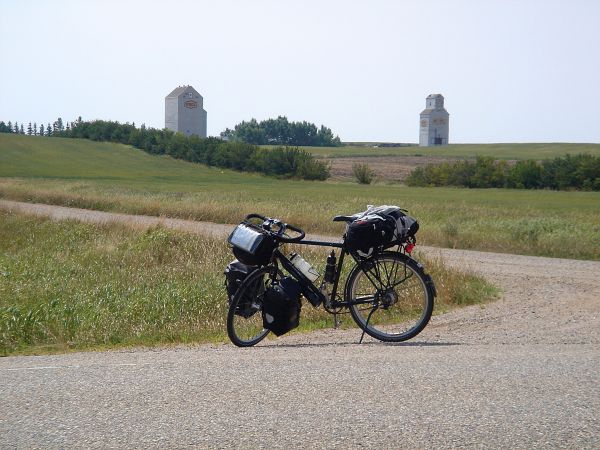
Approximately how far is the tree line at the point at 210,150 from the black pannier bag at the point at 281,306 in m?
90.8

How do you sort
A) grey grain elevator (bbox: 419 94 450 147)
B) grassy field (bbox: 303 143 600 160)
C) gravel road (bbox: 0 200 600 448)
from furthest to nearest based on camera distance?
grey grain elevator (bbox: 419 94 450 147) → grassy field (bbox: 303 143 600 160) → gravel road (bbox: 0 200 600 448)

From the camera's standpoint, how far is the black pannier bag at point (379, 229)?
846 centimetres

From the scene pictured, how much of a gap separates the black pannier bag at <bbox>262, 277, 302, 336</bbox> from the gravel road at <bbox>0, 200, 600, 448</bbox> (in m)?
0.30

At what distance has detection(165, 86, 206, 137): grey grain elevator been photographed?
5827 inches

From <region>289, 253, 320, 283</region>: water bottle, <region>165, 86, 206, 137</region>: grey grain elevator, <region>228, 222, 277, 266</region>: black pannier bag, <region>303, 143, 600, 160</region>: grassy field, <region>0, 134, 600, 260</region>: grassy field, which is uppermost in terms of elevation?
<region>165, 86, 206, 137</region>: grey grain elevator

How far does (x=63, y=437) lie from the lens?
512 centimetres

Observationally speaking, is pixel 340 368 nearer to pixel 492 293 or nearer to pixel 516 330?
pixel 516 330

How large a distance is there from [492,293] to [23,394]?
31.7 feet

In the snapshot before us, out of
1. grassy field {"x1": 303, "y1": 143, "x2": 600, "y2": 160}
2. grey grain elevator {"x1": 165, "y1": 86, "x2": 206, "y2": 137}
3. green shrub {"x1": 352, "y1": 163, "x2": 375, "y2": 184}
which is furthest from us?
grey grain elevator {"x1": 165, "y1": 86, "x2": 206, "y2": 137}

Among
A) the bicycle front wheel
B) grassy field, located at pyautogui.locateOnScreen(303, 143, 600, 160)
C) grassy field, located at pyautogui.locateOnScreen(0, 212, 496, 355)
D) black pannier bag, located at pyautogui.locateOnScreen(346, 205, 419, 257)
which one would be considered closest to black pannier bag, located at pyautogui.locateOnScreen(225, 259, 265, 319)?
the bicycle front wheel

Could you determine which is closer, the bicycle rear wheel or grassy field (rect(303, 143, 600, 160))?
the bicycle rear wheel

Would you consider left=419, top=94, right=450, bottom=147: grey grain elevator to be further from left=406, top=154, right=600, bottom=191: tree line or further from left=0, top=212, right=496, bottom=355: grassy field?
left=0, top=212, right=496, bottom=355: grassy field

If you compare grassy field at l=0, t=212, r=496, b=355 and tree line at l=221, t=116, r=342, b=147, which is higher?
tree line at l=221, t=116, r=342, b=147

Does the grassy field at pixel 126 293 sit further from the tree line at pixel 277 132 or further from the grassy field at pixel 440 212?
the tree line at pixel 277 132
